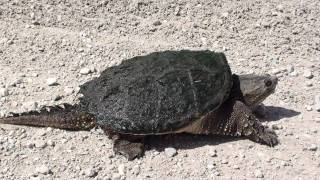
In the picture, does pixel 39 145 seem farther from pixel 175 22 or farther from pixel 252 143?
pixel 175 22

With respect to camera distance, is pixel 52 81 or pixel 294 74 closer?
pixel 52 81

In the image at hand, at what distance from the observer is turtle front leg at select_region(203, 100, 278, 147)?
4.39 m

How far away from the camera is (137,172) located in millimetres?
4121

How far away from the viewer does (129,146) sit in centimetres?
429

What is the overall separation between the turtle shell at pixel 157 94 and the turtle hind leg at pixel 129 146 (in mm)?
116

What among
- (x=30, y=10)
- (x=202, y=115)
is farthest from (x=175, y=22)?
(x=202, y=115)

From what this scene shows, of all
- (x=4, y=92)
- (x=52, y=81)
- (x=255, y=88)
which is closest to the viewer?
(x=255, y=88)

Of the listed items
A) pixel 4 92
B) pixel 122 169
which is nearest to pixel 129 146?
pixel 122 169

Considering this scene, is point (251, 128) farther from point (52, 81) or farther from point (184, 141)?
point (52, 81)

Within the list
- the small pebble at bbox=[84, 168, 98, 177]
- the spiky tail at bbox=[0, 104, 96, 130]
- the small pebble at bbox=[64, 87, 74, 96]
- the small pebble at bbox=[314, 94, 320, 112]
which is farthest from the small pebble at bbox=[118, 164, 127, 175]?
the small pebble at bbox=[314, 94, 320, 112]

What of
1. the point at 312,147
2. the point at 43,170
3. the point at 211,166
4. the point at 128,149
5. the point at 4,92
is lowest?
the point at 312,147

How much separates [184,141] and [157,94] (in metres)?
0.46

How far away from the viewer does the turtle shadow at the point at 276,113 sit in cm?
477

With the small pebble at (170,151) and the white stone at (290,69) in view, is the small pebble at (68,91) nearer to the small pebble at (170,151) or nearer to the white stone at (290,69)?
the small pebble at (170,151)
